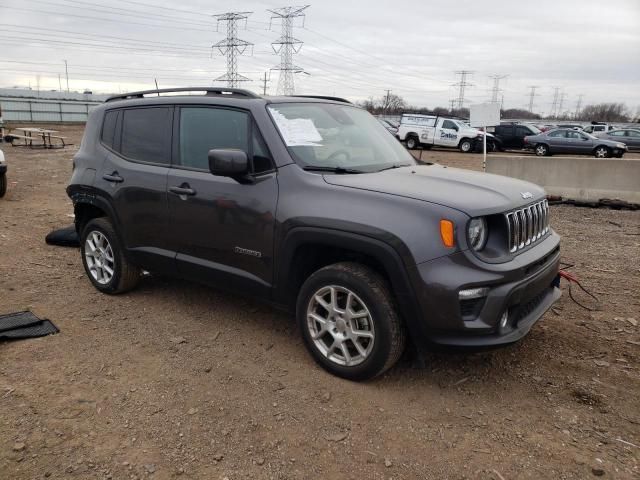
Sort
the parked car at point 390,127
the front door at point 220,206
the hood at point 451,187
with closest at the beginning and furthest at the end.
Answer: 1. the hood at point 451,187
2. the front door at point 220,206
3. the parked car at point 390,127

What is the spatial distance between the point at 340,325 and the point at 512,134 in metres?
26.7

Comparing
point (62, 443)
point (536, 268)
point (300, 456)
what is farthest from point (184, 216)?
point (536, 268)

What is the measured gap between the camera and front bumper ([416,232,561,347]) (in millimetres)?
2859

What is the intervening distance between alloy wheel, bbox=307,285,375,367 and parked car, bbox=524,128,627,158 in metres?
23.5

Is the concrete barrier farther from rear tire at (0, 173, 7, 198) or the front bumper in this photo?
rear tire at (0, 173, 7, 198)

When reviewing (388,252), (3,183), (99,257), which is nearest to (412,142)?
(3,183)

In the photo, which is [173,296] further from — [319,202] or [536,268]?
[536,268]

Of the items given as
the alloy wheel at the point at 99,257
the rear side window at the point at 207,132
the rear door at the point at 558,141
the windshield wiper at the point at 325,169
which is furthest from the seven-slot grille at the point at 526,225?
the rear door at the point at 558,141

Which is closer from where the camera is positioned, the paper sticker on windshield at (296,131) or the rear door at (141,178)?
the paper sticker on windshield at (296,131)

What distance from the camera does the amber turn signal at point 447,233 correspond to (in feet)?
9.41

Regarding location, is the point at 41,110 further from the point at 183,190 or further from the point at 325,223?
the point at 325,223

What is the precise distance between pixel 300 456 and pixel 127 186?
2.82m

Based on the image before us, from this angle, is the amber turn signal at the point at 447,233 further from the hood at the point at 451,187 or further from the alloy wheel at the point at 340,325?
the alloy wheel at the point at 340,325

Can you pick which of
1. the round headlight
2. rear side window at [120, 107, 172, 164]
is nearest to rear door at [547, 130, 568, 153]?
rear side window at [120, 107, 172, 164]
